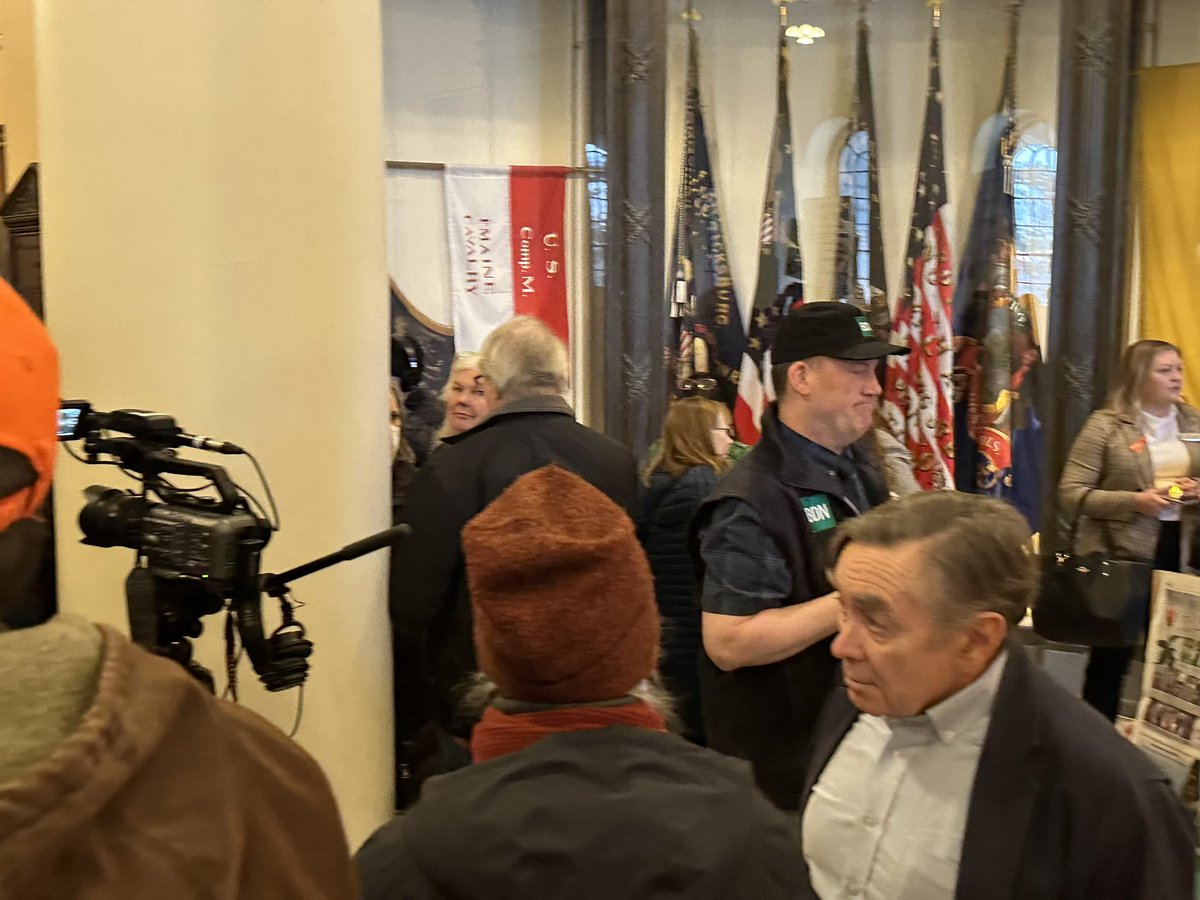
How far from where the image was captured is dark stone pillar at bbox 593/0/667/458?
5766mm

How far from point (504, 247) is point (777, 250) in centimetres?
152

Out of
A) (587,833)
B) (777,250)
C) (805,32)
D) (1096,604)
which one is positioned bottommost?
(1096,604)

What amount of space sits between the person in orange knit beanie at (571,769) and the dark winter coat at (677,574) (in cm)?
181

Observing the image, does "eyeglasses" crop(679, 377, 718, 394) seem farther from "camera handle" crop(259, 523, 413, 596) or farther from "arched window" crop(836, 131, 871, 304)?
"camera handle" crop(259, 523, 413, 596)

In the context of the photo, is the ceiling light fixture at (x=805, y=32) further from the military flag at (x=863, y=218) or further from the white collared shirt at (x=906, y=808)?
the white collared shirt at (x=906, y=808)

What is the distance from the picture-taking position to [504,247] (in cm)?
607

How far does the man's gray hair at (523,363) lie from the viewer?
2.98m

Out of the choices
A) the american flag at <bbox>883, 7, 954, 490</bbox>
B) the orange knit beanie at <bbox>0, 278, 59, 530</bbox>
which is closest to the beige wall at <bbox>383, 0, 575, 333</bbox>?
the american flag at <bbox>883, 7, 954, 490</bbox>

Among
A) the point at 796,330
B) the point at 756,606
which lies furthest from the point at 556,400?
the point at 756,606

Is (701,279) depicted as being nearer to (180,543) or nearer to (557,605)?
(180,543)

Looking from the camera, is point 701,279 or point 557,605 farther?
point 701,279

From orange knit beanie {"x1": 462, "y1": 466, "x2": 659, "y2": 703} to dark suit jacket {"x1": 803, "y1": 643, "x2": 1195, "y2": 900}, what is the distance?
497 mm

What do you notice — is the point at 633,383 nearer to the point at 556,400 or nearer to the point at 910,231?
the point at 910,231

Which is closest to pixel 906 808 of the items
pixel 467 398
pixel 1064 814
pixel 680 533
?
pixel 1064 814
